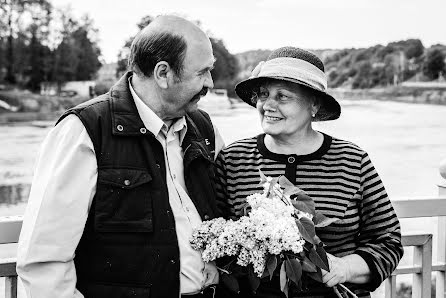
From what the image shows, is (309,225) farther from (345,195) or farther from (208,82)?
(208,82)

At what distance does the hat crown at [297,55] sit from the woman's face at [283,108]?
0.30 feet

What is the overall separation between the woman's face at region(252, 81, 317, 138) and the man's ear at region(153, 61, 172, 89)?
0.34m

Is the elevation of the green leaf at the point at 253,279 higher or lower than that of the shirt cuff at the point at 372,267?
higher

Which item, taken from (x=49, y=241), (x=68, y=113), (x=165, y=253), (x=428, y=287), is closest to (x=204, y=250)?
(x=165, y=253)

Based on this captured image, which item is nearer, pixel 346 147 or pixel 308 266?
pixel 308 266

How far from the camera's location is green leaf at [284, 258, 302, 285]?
1509mm

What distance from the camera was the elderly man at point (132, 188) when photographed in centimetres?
150

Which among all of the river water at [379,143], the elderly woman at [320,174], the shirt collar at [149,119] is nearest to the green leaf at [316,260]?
the elderly woman at [320,174]

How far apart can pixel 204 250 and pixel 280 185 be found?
0.98ft

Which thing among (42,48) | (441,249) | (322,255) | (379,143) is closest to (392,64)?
(441,249)

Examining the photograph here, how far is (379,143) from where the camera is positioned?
1297 inches

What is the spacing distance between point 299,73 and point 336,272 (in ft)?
2.09

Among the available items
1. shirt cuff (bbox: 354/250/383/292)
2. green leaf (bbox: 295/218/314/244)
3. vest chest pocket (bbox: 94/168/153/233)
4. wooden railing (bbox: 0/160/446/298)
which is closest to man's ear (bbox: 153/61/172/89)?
vest chest pocket (bbox: 94/168/153/233)

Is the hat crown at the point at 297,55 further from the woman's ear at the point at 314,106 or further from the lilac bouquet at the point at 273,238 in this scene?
the lilac bouquet at the point at 273,238
